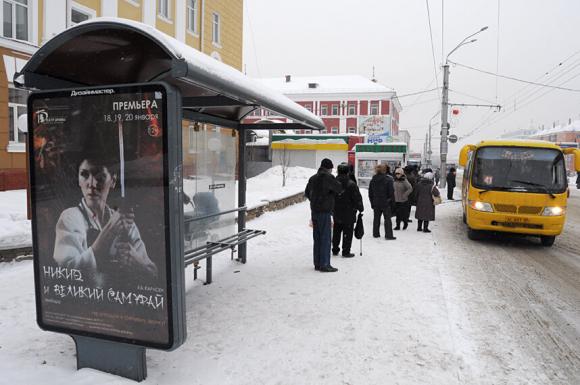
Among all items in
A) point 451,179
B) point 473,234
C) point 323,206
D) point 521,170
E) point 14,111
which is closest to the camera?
point 323,206

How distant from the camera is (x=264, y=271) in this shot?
23.6 feet

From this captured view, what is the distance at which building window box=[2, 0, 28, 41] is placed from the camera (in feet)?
42.5

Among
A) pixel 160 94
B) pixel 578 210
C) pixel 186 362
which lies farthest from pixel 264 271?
pixel 578 210

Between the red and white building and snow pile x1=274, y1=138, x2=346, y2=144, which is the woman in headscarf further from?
the red and white building

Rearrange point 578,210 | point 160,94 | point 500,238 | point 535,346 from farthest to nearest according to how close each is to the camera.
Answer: point 578,210
point 500,238
point 535,346
point 160,94

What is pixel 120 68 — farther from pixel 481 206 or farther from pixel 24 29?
pixel 24 29

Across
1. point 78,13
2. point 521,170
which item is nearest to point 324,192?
point 521,170

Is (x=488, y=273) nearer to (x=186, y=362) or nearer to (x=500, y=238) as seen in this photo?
(x=500, y=238)

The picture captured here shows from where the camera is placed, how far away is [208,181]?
647cm

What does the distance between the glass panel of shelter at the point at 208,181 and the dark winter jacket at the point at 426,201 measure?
598 centimetres

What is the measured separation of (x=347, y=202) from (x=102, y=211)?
5173mm

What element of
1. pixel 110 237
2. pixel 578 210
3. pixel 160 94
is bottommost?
pixel 578 210

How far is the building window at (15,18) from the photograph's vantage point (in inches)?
510

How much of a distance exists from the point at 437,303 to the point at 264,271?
8.82 ft
